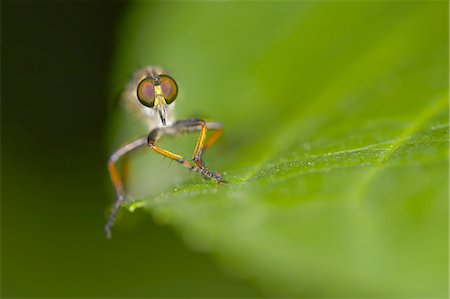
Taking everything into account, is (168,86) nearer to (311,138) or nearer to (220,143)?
(220,143)

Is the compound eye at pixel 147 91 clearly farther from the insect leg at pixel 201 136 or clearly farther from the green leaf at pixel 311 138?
the green leaf at pixel 311 138

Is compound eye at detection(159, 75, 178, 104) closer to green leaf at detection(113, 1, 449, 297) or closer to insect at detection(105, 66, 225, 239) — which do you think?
insect at detection(105, 66, 225, 239)

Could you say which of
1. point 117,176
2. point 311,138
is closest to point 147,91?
point 117,176

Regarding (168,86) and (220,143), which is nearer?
(168,86)

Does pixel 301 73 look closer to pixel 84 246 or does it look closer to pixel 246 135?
pixel 246 135

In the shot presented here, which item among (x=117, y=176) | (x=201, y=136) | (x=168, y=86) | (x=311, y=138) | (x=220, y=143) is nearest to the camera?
(x=311, y=138)

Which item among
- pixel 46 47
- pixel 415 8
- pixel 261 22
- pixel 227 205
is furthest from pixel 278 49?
pixel 46 47

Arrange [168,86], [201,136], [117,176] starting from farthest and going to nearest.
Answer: [117,176], [168,86], [201,136]
